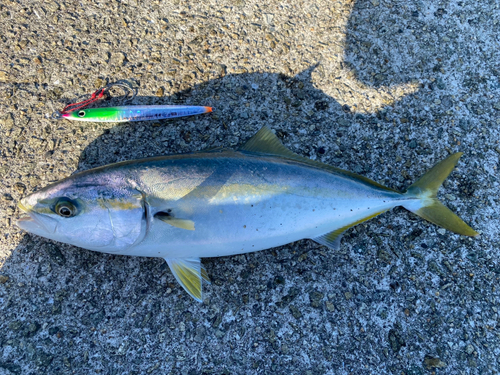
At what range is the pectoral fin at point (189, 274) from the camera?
217 cm

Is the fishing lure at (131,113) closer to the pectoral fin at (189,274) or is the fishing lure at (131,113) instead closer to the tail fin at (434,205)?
the pectoral fin at (189,274)

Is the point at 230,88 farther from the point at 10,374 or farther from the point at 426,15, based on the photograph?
the point at 10,374

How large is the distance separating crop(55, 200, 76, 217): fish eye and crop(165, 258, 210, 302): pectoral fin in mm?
668

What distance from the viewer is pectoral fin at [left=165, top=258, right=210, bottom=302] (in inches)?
85.4

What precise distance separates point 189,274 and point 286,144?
128 cm

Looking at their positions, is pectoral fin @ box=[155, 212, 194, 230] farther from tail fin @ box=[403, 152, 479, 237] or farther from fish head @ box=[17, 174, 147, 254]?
tail fin @ box=[403, 152, 479, 237]

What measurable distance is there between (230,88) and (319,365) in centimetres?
224

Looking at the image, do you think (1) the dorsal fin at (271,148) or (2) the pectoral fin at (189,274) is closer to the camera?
(2) the pectoral fin at (189,274)

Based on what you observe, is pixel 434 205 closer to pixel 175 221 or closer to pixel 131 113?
pixel 175 221

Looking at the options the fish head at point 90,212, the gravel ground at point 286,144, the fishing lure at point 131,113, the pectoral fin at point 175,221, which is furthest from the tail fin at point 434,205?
the fish head at point 90,212

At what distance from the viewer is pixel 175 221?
6.60 ft

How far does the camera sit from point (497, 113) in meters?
2.77

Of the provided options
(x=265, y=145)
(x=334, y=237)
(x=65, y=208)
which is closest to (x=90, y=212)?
(x=65, y=208)

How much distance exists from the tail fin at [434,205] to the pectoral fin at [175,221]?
63.9 inches
